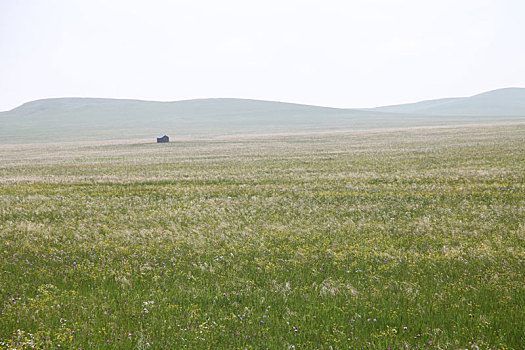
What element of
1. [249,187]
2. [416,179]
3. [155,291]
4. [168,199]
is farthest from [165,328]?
[416,179]

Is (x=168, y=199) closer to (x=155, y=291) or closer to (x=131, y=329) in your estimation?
(x=155, y=291)

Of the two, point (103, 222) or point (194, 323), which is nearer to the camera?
point (194, 323)

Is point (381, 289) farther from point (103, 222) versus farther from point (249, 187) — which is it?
point (249, 187)

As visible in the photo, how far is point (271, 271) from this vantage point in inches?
293

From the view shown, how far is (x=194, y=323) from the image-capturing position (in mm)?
5496

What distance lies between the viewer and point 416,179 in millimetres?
18031

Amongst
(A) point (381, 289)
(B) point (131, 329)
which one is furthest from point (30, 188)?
(A) point (381, 289)

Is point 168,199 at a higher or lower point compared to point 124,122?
lower

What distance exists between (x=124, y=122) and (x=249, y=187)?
184033 millimetres

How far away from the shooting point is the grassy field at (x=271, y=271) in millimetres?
5172

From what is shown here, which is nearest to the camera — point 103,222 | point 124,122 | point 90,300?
point 90,300

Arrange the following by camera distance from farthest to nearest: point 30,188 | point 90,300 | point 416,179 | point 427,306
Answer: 1. point 30,188
2. point 416,179
3. point 90,300
4. point 427,306

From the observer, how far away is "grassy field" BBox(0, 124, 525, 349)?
5172 millimetres

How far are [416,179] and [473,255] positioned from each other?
1086 cm
